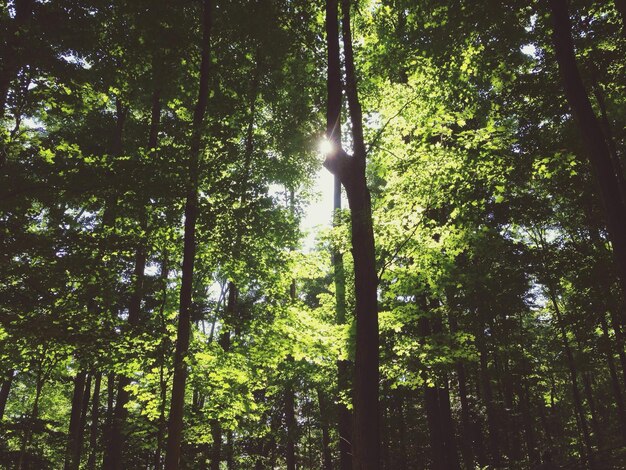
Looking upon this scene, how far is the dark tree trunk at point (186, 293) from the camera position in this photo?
23.3 feet

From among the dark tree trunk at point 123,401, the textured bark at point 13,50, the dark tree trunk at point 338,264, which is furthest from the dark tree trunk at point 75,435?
the textured bark at point 13,50

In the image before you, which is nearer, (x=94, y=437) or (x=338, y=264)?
(x=338, y=264)

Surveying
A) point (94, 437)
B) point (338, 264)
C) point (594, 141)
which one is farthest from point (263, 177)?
point (94, 437)

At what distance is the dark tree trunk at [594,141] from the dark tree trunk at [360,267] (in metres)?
3.63

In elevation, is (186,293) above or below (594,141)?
below

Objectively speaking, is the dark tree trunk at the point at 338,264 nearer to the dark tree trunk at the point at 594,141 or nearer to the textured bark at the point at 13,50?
the dark tree trunk at the point at 594,141

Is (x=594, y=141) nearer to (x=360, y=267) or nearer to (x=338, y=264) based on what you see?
(x=360, y=267)

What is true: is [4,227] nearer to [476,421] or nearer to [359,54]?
[359,54]

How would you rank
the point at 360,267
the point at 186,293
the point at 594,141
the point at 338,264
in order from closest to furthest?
the point at 594,141, the point at 360,267, the point at 186,293, the point at 338,264

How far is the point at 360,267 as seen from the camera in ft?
23.1

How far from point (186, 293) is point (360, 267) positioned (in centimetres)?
370

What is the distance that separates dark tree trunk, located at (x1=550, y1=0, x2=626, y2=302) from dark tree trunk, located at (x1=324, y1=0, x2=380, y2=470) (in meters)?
3.63

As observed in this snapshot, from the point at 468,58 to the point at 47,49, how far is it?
8876 mm

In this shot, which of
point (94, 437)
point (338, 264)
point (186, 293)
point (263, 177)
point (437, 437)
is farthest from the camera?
point (94, 437)
